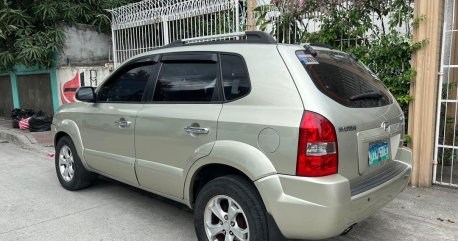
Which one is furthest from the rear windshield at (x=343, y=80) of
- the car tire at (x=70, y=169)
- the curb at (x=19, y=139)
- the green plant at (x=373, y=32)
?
the curb at (x=19, y=139)

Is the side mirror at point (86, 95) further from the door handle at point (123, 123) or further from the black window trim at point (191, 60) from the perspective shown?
the black window trim at point (191, 60)

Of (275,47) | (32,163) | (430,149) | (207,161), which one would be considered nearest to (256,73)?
(275,47)

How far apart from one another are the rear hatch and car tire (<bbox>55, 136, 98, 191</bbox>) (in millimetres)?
3183

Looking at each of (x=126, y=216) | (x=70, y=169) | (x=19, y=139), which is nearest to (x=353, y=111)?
(x=126, y=216)

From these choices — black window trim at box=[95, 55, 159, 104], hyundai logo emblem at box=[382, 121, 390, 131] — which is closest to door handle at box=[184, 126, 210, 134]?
black window trim at box=[95, 55, 159, 104]

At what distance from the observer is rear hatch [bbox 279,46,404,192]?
103 inches

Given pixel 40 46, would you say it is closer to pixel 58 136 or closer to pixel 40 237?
pixel 58 136

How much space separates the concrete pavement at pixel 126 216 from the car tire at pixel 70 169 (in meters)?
0.12

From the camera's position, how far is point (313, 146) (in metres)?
2.54

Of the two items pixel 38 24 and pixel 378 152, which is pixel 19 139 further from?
pixel 378 152

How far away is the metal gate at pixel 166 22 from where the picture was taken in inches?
272

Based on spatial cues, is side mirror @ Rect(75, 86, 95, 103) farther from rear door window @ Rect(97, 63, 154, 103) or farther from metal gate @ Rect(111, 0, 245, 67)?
metal gate @ Rect(111, 0, 245, 67)

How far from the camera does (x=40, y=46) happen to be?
31.1 feet

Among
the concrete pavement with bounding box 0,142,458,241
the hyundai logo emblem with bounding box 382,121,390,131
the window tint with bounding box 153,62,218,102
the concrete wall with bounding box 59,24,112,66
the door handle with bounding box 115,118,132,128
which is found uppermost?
the concrete wall with bounding box 59,24,112,66
